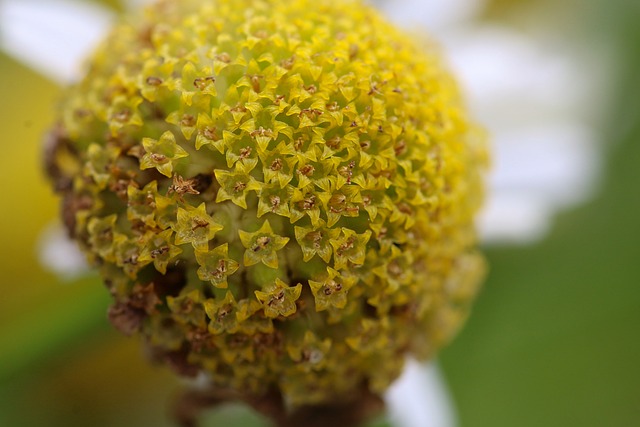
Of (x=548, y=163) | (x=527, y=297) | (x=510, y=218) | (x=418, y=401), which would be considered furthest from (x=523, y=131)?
(x=418, y=401)

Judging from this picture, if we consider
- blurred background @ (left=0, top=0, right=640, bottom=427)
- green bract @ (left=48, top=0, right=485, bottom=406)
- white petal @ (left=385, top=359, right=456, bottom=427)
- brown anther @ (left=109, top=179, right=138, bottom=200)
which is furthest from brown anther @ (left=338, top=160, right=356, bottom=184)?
blurred background @ (left=0, top=0, right=640, bottom=427)

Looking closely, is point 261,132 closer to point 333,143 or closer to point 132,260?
point 333,143

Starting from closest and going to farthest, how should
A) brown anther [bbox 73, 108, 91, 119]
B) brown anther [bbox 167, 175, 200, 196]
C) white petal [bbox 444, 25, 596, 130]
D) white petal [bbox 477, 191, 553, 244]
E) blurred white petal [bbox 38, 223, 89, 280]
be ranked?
1. brown anther [bbox 167, 175, 200, 196]
2. brown anther [bbox 73, 108, 91, 119]
3. blurred white petal [bbox 38, 223, 89, 280]
4. white petal [bbox 477, 191, 553, 244]
5. white petal [bbox 444, 25, 596, 130]

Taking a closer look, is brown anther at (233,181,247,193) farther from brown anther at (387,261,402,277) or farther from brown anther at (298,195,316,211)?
brown anther at (387,261,402,277)

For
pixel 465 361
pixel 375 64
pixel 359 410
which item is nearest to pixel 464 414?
pixel 465 361

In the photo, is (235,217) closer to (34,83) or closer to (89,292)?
(89,292)
